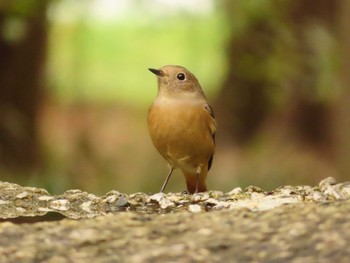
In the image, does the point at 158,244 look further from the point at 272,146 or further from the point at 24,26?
the point at 272,146

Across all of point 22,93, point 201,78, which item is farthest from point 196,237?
point 201,78

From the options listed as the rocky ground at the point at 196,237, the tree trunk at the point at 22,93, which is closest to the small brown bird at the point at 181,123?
the rocky ground at the point at 196,237

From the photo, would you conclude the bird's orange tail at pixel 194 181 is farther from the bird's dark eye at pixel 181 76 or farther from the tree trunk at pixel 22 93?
the tree trunk at pixel 22 93

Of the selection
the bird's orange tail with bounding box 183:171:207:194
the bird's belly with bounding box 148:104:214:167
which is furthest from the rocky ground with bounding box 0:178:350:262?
the bird's orange tail with bounding box 183:171:207:194

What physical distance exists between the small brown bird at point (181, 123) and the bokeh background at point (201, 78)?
2.27m

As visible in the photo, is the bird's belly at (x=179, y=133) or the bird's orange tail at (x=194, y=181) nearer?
the bird's belly at (x=179, y=133)

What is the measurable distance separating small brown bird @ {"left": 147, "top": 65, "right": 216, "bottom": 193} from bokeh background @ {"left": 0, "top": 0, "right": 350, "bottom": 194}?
2266mm

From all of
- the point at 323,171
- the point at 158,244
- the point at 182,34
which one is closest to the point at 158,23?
the point at 182,34

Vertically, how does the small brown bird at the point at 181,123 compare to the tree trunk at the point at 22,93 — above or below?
above

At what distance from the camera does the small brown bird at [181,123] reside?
246 inches

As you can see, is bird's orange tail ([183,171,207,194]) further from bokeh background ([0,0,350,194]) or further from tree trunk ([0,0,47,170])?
tree trunk ([0,0,47,170])

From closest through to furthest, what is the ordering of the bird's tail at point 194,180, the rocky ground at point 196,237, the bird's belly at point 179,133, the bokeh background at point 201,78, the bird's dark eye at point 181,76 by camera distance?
the rocky ground at point 196,237 → the bird's belly at point 179,133 → the bird's dark eye at point 181,76 → the bird's tail at point 194,180 → the bokeh background at point 201,78

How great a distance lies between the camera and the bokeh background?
12.0 metres

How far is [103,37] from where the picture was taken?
1850cm
